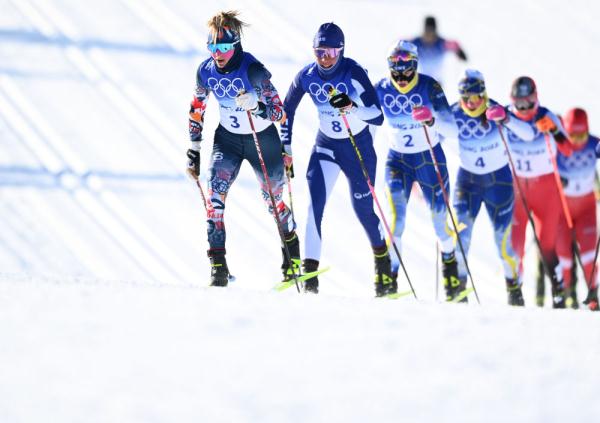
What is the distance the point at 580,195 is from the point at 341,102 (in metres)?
2.46

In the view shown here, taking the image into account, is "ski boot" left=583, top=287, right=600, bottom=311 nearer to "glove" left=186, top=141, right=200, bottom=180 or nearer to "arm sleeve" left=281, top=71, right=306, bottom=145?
"arm sleeve" left=281, top=71, right=306, bottom=145

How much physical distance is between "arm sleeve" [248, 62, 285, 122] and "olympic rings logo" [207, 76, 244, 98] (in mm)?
81

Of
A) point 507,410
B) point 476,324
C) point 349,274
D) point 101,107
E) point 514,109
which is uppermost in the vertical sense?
point 101,107

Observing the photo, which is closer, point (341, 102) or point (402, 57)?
point (341, 102)

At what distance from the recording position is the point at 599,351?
4.98 m

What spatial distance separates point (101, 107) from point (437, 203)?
21.4 feet

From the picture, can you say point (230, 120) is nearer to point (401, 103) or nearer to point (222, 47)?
point (222, 47)

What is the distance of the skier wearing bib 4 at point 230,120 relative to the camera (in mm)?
6934

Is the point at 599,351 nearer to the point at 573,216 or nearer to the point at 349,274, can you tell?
the point at 573,216

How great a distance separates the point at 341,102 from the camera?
7141 millimetres

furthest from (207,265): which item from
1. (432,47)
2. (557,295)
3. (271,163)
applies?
(432,47)

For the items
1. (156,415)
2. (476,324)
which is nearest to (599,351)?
(476,324)

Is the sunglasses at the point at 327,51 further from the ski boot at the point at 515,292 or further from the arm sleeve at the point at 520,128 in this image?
the ski boot at the point at 515,292

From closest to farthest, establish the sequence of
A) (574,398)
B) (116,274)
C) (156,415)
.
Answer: (156,415) → (574,398) → (116,274)
